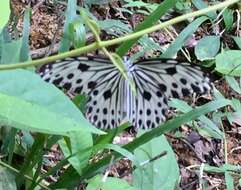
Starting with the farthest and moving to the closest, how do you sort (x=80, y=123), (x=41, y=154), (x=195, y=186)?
(x=195, y=186) → (x=41, y=154) → (x=80, y=123)

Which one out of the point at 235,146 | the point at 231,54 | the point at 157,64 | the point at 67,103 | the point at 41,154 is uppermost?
the point at 67,103

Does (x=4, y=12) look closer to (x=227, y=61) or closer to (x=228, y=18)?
(x=227, y=61)

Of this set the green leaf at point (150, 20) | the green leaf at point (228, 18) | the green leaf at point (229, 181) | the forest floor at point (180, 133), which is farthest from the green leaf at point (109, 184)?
the green leaf at point (228, 18)

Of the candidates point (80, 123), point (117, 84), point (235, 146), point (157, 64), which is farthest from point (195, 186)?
point (80, 123)

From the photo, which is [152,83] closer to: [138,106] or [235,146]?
[138,106]

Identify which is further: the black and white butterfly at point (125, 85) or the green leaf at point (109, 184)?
the green leaf at point (109, 184)

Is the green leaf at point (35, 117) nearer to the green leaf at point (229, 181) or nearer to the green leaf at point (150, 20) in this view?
the green leaf at point (150, 20)

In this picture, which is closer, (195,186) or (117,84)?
(117,84)

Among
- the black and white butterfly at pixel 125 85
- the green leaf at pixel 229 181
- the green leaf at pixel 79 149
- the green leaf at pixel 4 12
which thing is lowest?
the green leaf at pixel 229 181
